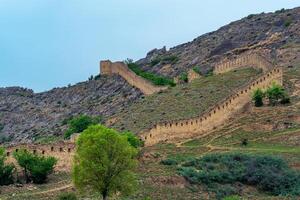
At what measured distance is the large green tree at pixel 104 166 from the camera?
115ft

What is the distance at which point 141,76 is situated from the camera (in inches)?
Answer: 3413

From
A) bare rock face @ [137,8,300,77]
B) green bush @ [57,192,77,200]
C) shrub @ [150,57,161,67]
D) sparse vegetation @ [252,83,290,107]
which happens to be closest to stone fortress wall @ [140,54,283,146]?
sparse vegetation @ [252,83,290,107]

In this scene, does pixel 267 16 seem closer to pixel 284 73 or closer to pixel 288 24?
pixel 288 24

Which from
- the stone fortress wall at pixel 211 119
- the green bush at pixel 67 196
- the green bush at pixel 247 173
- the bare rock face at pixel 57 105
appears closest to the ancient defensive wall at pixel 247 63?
the stone fortress wall at pixel 211 119

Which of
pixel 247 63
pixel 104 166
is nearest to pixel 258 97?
pixel 247 63

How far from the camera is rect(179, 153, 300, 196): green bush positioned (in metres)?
43.2

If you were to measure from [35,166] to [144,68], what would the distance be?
62.1m

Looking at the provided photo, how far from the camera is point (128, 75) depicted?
8919 cm

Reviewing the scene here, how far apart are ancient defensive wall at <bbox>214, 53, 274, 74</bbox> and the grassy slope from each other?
943mm

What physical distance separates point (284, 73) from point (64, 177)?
30613 mm

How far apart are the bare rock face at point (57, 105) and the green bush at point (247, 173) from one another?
107 feet

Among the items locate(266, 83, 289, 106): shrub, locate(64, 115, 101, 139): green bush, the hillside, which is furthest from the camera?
locate(64, 115, 101, 139): green bush

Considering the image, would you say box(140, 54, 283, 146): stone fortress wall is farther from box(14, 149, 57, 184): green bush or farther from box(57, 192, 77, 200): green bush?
box(57, 192, 77, 200): green bush

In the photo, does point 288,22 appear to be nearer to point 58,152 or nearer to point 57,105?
point 57,105
